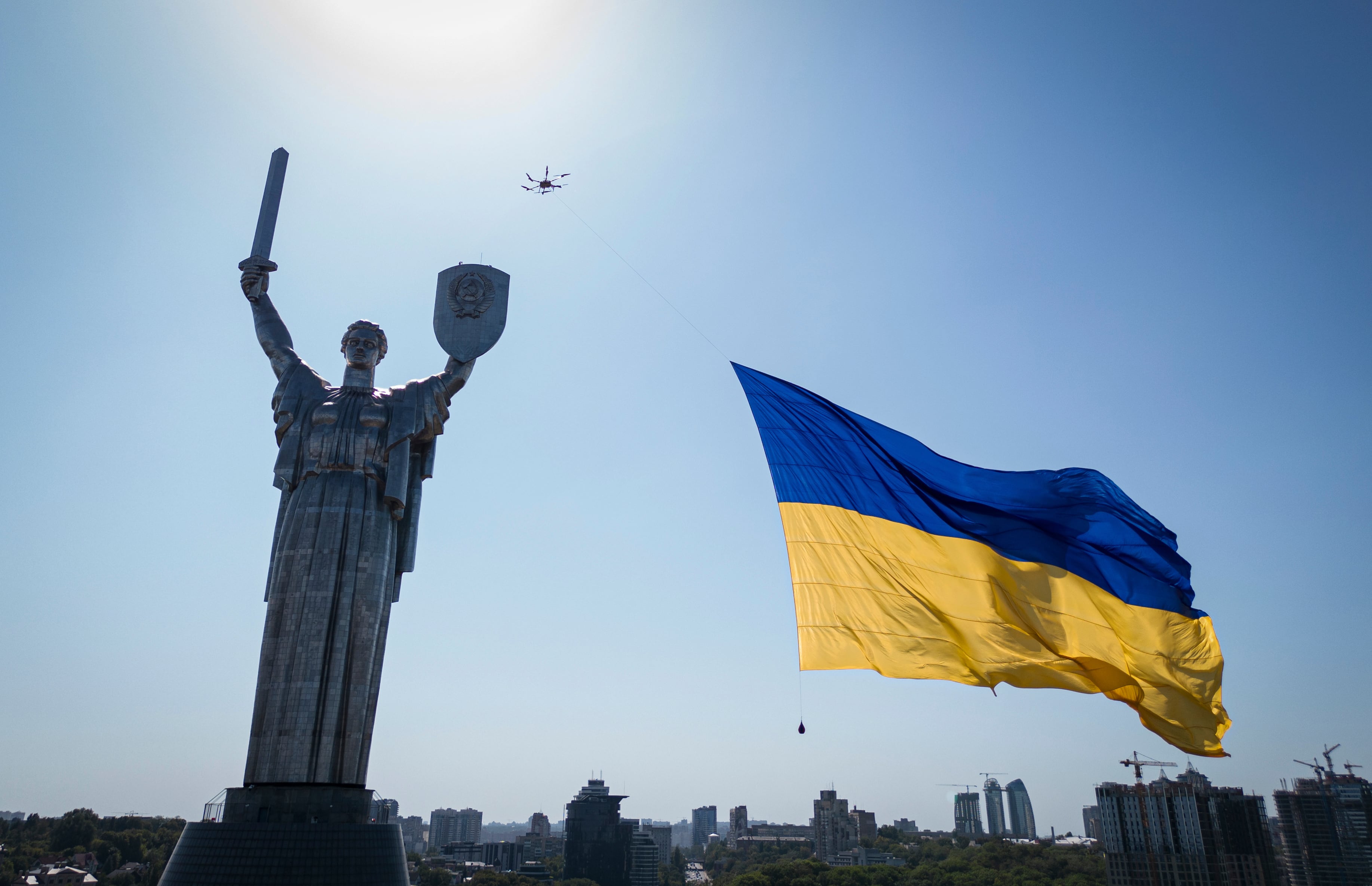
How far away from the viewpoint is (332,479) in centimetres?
1788

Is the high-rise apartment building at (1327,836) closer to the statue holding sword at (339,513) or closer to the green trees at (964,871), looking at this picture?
the green trees at (964,871)

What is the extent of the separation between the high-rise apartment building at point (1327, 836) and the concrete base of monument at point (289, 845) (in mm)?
102206

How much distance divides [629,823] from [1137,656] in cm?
10028

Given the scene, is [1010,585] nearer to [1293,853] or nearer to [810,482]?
[810,482]

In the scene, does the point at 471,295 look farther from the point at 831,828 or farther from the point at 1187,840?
the point at 831,828

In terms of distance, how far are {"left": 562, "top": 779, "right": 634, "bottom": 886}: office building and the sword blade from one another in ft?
299

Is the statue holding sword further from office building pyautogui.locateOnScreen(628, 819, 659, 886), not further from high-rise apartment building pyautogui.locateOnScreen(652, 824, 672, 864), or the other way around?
high-rise apartment building pyautogui.locateOnScreen(652, 824, 672, 864)

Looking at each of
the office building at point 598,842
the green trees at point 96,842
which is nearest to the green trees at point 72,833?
the green trees at point 96,842

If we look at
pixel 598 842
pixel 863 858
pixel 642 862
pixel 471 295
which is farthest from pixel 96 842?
pixel 863 858

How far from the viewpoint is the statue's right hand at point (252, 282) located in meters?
19.7

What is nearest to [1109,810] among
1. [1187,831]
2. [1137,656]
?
[1187,831]

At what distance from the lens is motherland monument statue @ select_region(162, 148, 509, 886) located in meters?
15.0

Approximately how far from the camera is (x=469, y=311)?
19844 mm

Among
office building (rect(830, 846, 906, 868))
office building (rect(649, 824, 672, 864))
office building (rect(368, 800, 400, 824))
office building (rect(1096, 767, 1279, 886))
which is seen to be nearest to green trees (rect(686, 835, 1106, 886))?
office building (rect(1096, 767, 1279, 886))
